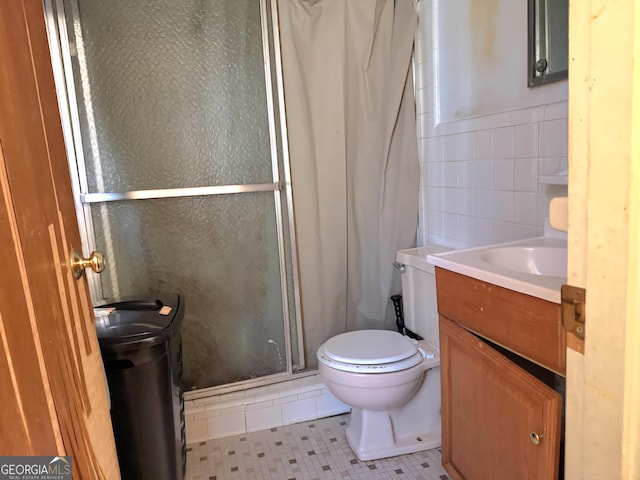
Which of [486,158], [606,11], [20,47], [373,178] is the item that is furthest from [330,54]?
[606,11]

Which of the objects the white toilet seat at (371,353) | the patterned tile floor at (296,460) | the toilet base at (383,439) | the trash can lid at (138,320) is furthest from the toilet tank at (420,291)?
the trash can lid at (138,320)

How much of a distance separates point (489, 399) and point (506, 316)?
0.27 m

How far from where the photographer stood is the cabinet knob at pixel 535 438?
1.13 meters

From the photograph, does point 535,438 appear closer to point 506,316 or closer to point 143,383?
point 506,316

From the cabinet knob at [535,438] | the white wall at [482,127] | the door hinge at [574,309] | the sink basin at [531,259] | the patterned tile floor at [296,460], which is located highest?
the white wall at [482,127]

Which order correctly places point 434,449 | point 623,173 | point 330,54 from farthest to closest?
point 330,54 < point 434,449 < point 623,173

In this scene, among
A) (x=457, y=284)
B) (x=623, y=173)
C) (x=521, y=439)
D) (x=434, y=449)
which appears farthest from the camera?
(x=434, y=449)

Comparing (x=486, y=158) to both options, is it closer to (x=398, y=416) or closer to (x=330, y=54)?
(x=330, y=54)

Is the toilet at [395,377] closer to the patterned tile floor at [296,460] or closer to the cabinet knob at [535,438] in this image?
the patterned tile floor at [296,460]

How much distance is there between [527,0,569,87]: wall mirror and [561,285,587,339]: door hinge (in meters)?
1.07

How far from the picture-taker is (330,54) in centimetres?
212

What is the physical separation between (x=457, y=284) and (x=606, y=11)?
97 cm

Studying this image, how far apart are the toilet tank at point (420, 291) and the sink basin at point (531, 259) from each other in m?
0.43

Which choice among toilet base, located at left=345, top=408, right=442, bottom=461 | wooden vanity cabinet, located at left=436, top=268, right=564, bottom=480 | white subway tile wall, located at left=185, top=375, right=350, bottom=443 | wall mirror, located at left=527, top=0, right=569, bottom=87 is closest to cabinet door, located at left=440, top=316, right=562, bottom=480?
wooden vanity cabinet, located at left=436, top=268, right=564, bottom=480
